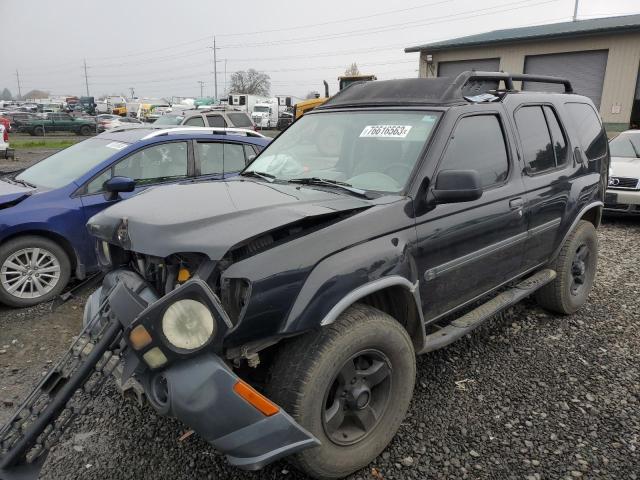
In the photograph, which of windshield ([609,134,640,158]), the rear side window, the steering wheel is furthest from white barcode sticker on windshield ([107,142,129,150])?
the rear side window

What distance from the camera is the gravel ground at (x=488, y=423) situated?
8.46 ft

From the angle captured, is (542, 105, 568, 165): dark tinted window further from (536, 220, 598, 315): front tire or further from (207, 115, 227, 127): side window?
(207, 115, 227, 127): side window

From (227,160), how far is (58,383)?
416 centimetres

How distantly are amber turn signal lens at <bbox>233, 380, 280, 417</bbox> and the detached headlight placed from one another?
23 cm

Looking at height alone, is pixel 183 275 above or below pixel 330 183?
below

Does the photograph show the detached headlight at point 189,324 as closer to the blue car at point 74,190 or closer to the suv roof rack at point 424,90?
the suv roof rack at point 424,90

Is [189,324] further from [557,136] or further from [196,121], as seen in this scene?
[196,121]

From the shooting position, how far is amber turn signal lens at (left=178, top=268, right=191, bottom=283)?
7.46ft

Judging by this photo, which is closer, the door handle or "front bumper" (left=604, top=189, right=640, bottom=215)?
the door handle

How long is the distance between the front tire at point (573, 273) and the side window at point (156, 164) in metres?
4.06

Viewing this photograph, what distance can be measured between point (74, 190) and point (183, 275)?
3257 mm

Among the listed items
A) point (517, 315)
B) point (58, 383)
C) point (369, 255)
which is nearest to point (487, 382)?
point (517, 315)

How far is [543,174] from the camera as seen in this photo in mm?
3828

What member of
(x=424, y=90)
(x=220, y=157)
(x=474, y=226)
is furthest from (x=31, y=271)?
(x=474, y=226)
